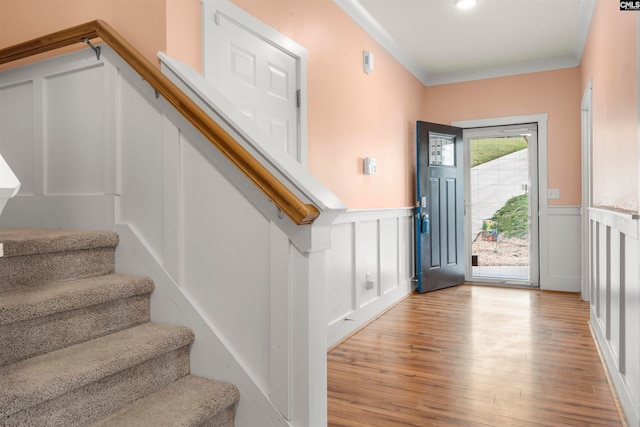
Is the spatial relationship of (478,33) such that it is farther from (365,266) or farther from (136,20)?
(136,20)

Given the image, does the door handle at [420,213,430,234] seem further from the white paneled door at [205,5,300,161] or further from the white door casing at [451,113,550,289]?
the white paneled door at [205,5,300,161]

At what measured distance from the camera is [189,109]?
1.64 m

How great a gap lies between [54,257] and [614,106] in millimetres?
2843

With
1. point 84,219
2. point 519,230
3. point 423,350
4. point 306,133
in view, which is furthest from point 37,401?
point 519,230

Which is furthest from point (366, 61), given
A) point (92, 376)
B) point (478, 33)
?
point (92, 376)

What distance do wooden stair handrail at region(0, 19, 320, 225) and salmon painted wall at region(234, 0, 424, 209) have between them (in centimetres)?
77

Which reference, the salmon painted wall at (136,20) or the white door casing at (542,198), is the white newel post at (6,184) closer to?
the salmon painted wall at (136,20)

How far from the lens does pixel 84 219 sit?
205cm

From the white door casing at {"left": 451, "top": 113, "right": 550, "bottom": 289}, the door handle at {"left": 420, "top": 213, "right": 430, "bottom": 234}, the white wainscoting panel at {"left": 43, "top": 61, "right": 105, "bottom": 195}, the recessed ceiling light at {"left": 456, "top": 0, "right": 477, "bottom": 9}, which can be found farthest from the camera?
the white door casing at {"left": 451, "top": 113, "right": 550, "bottom": 289}

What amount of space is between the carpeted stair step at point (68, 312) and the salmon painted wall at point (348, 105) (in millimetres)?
1500

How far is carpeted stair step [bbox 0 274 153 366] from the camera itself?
1.39 metres

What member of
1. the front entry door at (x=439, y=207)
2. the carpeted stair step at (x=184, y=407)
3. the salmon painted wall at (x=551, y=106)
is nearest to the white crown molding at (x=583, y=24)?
the salmon painted wall at (x=551, y=106)

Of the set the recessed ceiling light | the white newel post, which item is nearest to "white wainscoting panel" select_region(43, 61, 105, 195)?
the white newel post

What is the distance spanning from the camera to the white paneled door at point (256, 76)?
7.23ft
